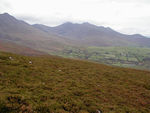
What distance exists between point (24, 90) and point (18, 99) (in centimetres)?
175

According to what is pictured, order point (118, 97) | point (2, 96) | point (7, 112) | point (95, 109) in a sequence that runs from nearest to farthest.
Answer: point (7, 112), point (2, 96), point (95, 109), point (118, 97)

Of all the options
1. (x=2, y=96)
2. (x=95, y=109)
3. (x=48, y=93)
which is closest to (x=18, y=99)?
(x=2, y=96)

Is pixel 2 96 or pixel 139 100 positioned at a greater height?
pixel 2 96

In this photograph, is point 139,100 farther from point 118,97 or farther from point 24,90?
point 24,90

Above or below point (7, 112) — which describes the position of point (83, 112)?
below

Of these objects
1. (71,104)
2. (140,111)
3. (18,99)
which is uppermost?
(18,99)

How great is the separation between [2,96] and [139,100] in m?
14.1

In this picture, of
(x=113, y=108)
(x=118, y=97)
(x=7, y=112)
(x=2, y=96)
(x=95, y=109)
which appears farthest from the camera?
(x=118, y=97)

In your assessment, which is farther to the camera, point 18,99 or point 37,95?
point 37,95

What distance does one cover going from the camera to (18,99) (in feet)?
27.7

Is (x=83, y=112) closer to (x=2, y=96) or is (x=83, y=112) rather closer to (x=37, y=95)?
(x=37, y=95)

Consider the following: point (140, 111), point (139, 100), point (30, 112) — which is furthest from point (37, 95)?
point (139, 100)

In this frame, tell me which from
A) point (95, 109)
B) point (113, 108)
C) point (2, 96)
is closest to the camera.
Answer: point (2, 96)

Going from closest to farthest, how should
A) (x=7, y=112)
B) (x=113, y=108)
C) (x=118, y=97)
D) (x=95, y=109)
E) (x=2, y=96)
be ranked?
(x=7, y=112) < (x=2, y=96) < (x=95, y=109) < (x=113, y=108) < (x=118, y=97)
